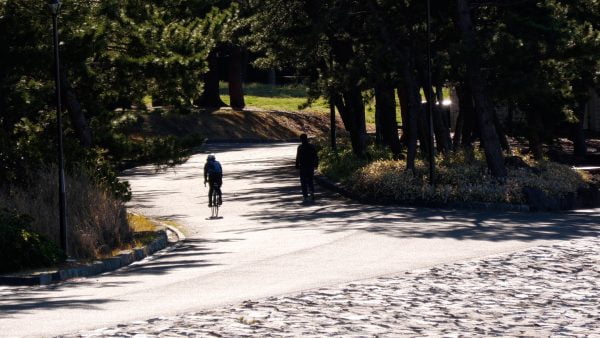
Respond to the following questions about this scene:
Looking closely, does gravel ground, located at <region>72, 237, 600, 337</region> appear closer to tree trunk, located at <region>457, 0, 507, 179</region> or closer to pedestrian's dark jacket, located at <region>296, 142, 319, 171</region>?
tree trunk, located at <region>457, 0, 507, 179</region>

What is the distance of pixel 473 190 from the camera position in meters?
31.9

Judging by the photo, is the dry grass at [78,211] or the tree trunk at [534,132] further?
the tree trunk at [534,132]

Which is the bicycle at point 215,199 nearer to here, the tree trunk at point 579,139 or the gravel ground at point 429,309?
the gravel ground at point 429,309

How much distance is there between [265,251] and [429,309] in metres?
8.24

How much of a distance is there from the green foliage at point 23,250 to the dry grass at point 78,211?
932 millimetres

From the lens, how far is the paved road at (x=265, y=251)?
15391 mm

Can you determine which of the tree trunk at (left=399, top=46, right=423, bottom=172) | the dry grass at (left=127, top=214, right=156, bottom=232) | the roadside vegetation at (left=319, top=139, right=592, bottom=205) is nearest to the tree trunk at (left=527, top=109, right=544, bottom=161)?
the roadside vegetation at (left=319, top=139, right=592, bottom=205)

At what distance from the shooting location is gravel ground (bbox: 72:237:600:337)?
42.0ft

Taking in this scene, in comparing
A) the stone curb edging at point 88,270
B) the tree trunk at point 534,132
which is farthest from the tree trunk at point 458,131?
the stone curb edging at point 88,270

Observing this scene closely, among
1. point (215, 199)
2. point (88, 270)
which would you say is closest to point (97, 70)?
point (215, 199)

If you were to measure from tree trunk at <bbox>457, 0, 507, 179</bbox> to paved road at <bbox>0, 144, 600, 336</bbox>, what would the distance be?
3830 mm

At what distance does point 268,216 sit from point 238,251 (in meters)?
7.76

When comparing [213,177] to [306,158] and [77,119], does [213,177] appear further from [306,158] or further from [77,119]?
[77,119]

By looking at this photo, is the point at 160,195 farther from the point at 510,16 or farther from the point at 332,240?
the point at 332,240
